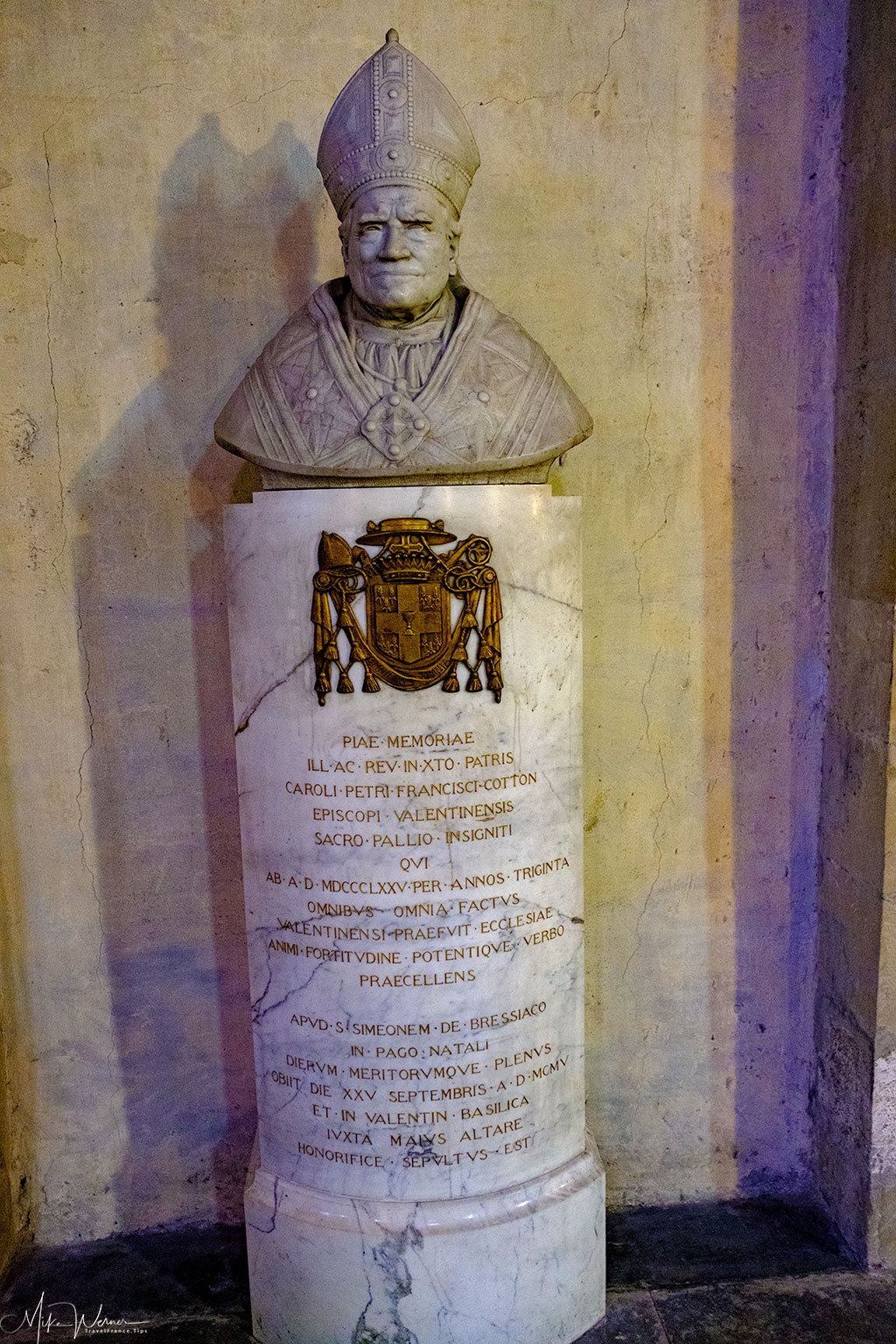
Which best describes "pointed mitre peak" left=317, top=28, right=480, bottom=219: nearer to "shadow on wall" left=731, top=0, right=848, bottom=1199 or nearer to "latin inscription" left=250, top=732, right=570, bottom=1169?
"shadow on wall" left=731, top=0, right=848, bottom=1199

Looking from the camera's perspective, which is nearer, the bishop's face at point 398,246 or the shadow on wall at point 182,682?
the bishop's face at point 398,246

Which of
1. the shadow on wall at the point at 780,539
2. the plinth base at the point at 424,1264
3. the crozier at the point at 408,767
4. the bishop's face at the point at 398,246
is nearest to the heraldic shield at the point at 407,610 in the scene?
the crozier at the point at 408,767

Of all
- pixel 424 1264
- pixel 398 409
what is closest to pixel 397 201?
pixel 398 409

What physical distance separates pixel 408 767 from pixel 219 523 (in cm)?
110

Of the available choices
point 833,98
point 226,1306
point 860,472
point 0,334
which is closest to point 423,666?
point 860,472

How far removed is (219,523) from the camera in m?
2.78

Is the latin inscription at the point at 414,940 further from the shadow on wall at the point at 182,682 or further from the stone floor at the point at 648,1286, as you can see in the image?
the shadow on wall at the point at 182,682

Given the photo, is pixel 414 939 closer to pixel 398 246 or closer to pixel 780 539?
pixel 398 246

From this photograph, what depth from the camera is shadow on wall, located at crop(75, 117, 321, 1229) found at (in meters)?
2.72

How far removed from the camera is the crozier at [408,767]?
2068 mm

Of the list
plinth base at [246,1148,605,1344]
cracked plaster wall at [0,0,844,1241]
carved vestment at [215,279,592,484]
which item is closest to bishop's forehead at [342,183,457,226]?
carved vestment at [215,279,592,484]

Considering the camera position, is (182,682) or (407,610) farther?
(182,682)

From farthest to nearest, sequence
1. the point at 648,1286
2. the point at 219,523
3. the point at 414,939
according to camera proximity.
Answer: the point at 219,523 < the point at 648,1286 < the point at 414,939

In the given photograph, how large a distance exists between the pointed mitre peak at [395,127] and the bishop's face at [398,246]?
4cm
